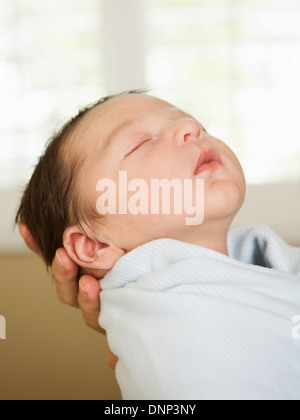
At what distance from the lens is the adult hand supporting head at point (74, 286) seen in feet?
3.60

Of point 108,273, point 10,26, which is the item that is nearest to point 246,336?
point 108,273

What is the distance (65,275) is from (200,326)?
15.5 inches

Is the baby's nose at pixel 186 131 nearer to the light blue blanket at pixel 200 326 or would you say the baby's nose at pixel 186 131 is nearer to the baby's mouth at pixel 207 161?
the baby's mouth at pixel 207 161

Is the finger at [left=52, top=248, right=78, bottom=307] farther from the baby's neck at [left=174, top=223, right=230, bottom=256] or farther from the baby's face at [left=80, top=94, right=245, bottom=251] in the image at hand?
the baby's neck at [left=174, top=223, right=230, bottom=256]

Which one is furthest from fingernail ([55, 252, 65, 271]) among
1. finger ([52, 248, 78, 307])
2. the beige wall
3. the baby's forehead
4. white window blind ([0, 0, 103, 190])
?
white window blind ([0, 0, 103, 190])

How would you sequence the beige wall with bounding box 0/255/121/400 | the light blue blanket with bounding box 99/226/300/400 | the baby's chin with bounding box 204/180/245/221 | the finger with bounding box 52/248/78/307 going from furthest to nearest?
the beige wall with bounding box 0/255/121/400 → the finger with bounding box 52/248/78/307 → the baby's chin with bounding box 204/180/245/221 → the light blue blanket with bounding box 99/226/300/400

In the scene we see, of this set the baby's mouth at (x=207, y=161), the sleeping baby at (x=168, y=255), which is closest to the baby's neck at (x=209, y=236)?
the sleeping baby at (x=168, y=255)

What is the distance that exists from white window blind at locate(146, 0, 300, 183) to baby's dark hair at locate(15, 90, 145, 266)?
2.96ft

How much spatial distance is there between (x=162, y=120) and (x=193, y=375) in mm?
508

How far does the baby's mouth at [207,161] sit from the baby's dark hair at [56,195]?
22 centimetres

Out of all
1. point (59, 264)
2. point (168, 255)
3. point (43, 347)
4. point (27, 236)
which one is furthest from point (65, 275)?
point (43, 347)

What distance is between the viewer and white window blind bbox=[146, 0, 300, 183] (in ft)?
6.52

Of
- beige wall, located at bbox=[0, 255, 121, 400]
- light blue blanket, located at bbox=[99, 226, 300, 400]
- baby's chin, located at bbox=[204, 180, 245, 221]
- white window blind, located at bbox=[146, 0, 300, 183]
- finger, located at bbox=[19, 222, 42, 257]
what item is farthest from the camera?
white window blind, located at bbox=[146, 0, 300, 183]
